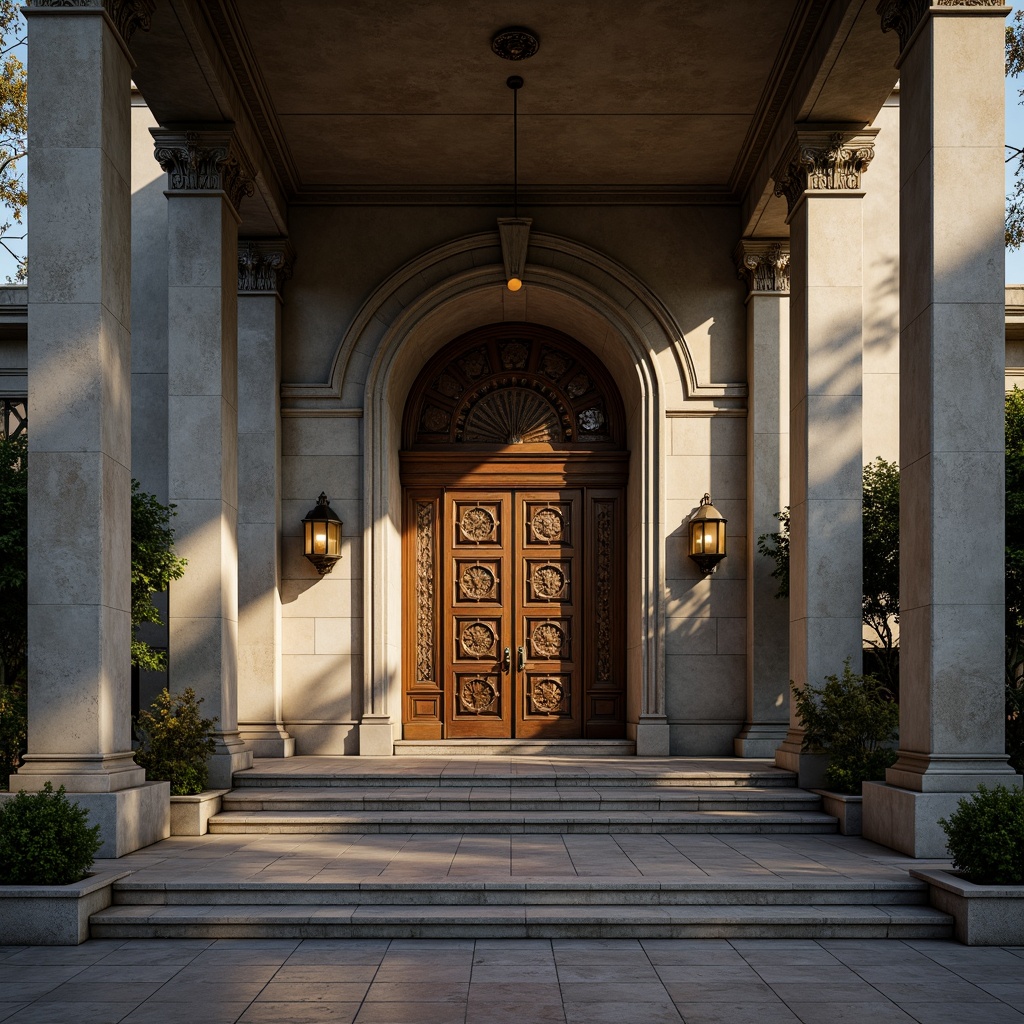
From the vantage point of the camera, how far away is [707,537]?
49.1 feet

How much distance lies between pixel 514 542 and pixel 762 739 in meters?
4.43

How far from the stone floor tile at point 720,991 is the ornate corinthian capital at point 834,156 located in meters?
8.71

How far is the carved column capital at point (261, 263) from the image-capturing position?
50.1 feet

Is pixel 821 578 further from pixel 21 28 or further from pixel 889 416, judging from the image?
pixel 21 28

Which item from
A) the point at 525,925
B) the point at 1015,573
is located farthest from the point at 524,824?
the point at 1015,573

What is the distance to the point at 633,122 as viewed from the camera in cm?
1415

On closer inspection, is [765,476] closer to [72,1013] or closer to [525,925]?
[525,925]

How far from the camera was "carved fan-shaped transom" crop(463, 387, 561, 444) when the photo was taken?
17.0m

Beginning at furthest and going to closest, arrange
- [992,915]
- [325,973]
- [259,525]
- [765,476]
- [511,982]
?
[765,476]
[259,525]
[992,915]
[325,973]
[511,982]

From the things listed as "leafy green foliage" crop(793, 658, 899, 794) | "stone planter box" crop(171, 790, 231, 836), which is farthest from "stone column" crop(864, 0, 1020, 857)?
"stone planter box" crop(171, 790, 231, 836)

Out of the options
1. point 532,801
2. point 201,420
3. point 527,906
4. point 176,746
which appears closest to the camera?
point 527,906

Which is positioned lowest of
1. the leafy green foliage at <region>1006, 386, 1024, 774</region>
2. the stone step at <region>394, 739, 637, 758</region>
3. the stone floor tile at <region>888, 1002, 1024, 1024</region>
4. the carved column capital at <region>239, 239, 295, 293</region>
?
the stone step at <region>394, 739, 637, 758</region>

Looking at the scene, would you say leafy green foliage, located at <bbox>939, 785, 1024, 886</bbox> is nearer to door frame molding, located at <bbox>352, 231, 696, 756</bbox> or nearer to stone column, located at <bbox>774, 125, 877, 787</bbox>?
stone column, located at <bbox>774, 125, 877, 787</bbox>

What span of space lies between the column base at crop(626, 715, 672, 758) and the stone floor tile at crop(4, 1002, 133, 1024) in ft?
31.8
